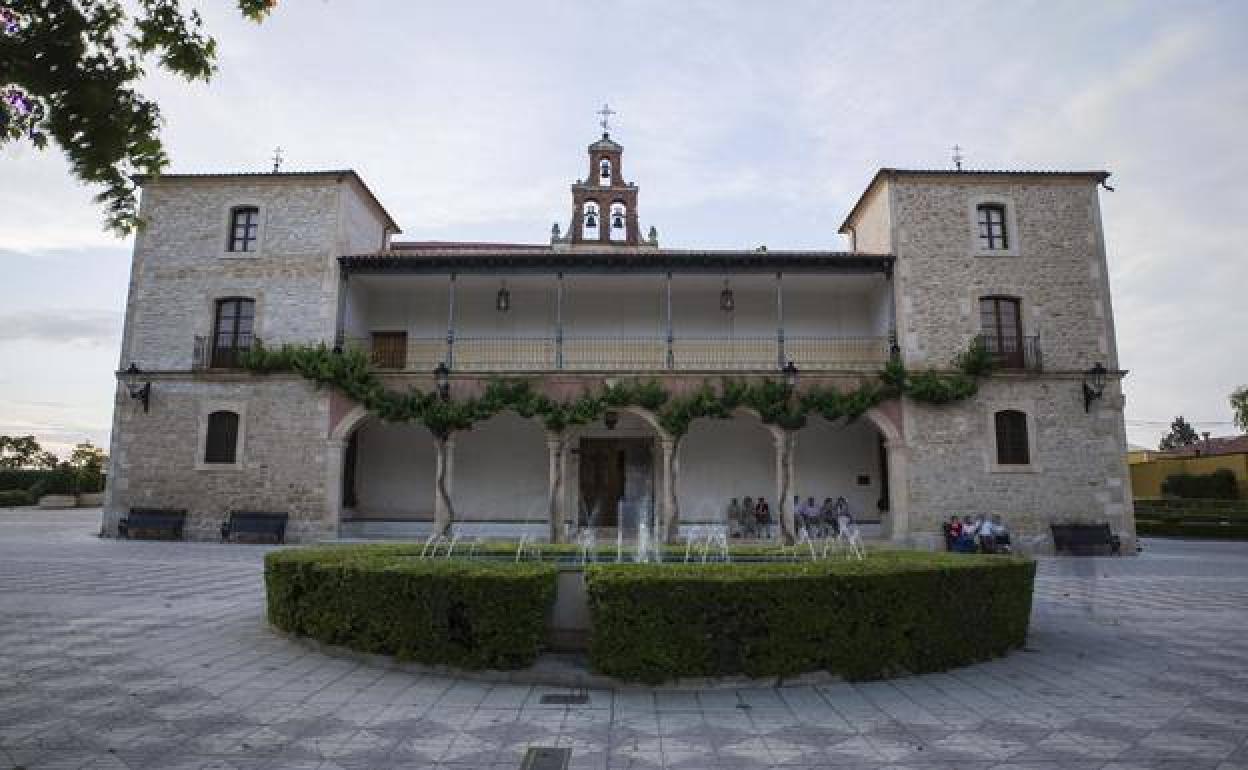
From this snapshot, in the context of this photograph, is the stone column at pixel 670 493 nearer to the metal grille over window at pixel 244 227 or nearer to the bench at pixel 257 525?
the bench at pixel 257 525

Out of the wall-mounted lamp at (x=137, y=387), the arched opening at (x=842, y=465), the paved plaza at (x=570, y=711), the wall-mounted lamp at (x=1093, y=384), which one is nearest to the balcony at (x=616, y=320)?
the arched opening at (x=842, y=465)

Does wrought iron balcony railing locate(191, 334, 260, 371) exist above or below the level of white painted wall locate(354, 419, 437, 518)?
above

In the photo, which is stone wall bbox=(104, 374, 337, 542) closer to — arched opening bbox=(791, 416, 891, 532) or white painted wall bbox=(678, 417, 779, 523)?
white painted wall bbox=(678, 417, 779, 523)

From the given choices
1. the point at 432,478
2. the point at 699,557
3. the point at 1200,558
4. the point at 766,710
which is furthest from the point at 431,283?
the point at 1200,558

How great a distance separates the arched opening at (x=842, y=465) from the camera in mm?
18172

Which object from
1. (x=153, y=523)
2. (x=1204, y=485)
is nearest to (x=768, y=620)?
(x=153, y=523)

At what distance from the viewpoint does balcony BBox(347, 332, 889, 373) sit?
17953mm

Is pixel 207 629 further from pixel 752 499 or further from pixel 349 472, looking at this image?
pixel 752 499

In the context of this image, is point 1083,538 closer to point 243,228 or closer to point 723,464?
point 723,464

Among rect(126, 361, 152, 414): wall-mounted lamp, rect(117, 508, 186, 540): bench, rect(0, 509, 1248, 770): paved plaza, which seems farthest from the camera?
rect(126, 361, 152, 414): wall-mounted lamp

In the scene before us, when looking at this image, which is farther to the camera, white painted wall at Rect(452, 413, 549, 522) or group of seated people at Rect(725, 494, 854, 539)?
white painted wall at Rect(452, 413, 549, 522)

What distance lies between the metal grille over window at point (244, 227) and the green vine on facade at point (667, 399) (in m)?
3.67

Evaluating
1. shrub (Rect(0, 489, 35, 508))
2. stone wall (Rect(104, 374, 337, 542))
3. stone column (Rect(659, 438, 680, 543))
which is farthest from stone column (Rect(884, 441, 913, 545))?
shrub (Rect(0, 489, 35, 508))

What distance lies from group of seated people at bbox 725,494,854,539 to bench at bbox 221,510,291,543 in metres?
10.2
